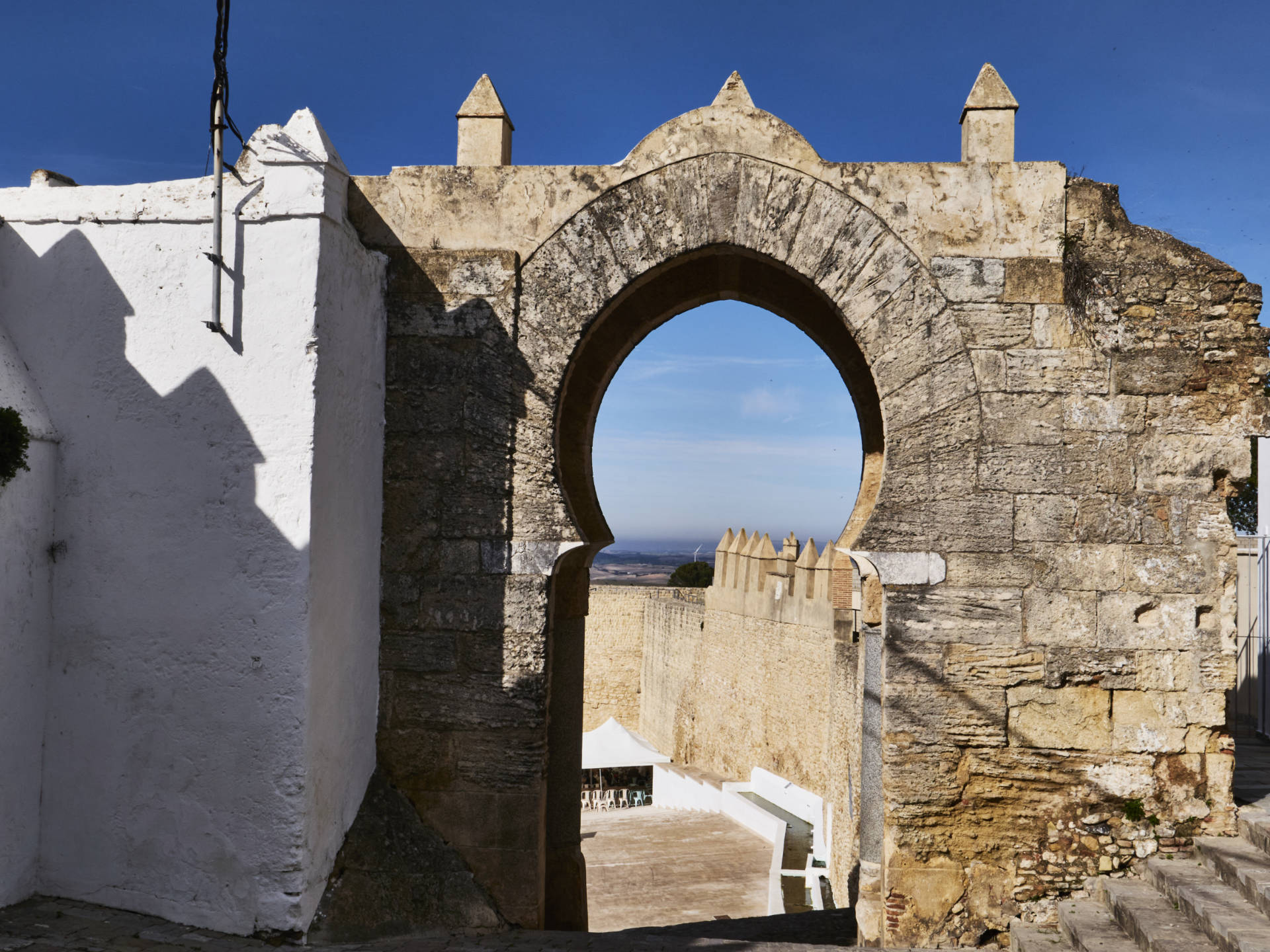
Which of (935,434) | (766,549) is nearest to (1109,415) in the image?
(935,434)

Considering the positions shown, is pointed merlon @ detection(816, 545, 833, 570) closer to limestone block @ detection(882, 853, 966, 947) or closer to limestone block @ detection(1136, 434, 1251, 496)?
limestone block @ detection(1136, 434, 1251, 496)

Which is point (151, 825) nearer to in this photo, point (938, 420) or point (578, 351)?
point (578, 351)

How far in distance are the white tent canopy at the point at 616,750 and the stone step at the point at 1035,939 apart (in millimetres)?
12374

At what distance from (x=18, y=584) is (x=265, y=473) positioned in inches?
45.1

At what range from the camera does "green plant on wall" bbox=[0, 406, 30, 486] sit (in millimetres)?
3880

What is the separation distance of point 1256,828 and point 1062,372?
2263 mm

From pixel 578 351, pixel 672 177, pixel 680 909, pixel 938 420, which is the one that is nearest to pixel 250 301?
pixel 578 351

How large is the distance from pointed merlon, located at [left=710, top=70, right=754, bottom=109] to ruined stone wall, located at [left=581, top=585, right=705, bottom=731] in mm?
19996

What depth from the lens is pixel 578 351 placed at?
186 inches

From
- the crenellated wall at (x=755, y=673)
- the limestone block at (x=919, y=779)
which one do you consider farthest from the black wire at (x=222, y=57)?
the crenellated wall at (x=755, y=673)

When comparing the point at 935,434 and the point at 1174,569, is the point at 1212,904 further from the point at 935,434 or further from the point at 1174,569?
the point at 935,434

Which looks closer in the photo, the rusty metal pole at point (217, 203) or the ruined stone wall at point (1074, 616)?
the rusty metal pole at point (217, 203)

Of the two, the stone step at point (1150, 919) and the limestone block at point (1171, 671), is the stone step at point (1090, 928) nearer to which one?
the stone step at point (1150, 919)

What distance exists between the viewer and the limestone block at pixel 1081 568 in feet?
14.5
